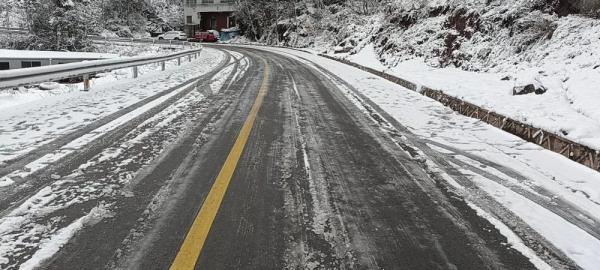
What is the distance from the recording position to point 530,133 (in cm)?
733

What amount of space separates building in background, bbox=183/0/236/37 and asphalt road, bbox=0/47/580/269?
220 ft

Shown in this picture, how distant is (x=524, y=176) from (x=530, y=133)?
7.59 feet

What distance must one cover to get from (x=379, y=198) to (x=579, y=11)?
1086cm

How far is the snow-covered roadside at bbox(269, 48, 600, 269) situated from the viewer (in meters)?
3.84

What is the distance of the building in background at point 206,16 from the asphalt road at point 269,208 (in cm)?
6716

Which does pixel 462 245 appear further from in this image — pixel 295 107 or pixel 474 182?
pixel 295 107

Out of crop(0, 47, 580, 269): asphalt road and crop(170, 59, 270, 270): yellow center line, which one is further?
crop(0, 47, 580, 269): asphalt road

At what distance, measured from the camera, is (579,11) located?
11.9 metres

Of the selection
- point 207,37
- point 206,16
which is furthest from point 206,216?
point 206,16

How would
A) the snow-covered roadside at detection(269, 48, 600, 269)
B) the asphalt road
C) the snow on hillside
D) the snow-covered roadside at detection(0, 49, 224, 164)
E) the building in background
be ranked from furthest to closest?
the building in background → the snow on hillside → the snow-covered roadside at detection(0, 49, 224, 164) → the snow-covered roadside at detection(269, 48, 600, 269) → the asphalt road

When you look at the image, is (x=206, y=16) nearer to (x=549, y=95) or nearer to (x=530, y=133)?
(x=549, y=95)

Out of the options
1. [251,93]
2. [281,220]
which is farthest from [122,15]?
[281,220]

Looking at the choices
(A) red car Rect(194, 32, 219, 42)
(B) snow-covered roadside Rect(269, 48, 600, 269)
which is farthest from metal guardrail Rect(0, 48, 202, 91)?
(A) red car Rect(194, 32, 219, 42)

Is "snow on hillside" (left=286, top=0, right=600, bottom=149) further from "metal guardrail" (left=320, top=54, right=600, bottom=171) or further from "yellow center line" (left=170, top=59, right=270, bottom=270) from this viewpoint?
"yellow center line" (left=170, top=59, right=270, bottom=270)
